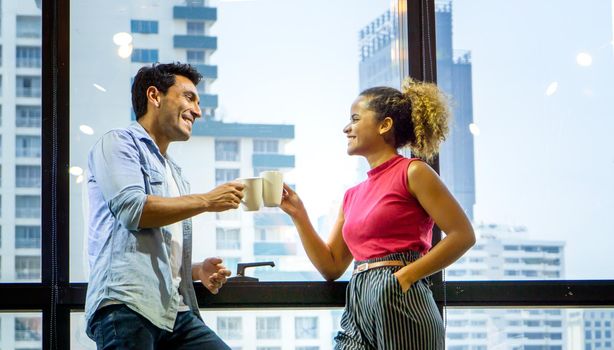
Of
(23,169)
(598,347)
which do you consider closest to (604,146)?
(598,347)

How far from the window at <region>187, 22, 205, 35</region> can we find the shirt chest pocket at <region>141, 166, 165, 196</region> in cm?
72

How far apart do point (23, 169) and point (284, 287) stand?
0.92 meters

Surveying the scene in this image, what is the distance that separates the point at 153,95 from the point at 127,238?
47 cm

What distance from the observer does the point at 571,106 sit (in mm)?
3117

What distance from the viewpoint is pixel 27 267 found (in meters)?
2.94

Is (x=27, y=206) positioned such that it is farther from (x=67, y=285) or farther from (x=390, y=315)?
(x=390, y=315)

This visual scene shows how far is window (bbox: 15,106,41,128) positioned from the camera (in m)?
2.98

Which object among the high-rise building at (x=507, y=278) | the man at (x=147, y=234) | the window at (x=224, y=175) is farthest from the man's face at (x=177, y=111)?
the high-rise building at (x=507, y=278)

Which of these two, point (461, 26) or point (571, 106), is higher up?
point (461, 26)

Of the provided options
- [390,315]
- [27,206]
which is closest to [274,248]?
[390,315]

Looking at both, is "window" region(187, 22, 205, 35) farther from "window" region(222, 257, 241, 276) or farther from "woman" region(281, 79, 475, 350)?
"window" region(222, 257, 241, 276)

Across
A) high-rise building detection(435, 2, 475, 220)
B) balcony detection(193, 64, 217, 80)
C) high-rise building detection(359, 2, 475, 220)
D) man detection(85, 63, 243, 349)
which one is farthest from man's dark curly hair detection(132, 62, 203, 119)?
high-rise building detection(435, 2, 475, 220)

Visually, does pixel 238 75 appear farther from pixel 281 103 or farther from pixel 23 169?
pixel 23 169

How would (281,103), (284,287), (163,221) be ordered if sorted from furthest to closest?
(281,103), (284,287), (163,221)
